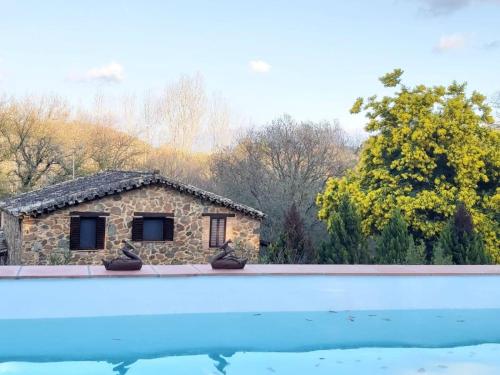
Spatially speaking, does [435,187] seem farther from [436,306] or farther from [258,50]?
[258,50]

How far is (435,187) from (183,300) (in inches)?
482

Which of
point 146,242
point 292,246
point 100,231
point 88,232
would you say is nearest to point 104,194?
point 100,231

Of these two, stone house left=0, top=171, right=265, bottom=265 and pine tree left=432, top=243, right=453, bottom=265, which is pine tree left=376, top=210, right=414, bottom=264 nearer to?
pine tree left=432, top=243, right=453, bottom=265

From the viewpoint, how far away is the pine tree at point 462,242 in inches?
563

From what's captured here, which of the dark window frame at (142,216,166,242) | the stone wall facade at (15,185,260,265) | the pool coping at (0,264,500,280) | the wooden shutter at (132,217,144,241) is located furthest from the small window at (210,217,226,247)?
the pool coping at (0,264,500,280)

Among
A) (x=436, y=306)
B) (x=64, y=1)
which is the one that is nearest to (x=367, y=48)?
(x=64, y=1)

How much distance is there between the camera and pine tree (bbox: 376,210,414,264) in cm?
1456

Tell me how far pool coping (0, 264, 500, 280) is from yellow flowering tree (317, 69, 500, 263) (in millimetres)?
7823

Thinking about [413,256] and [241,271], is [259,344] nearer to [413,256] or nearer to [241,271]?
[241,271]

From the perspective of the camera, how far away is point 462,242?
14594 millimetres

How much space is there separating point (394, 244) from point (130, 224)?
9510 millimetres

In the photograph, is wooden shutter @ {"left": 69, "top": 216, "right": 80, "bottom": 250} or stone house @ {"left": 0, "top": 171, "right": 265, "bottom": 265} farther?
wooden shutter @ {"left": 69, "top": 216, "right": 80, "bottom": 250}

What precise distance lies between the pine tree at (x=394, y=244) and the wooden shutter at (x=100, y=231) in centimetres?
942

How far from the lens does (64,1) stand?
23.2 meters
